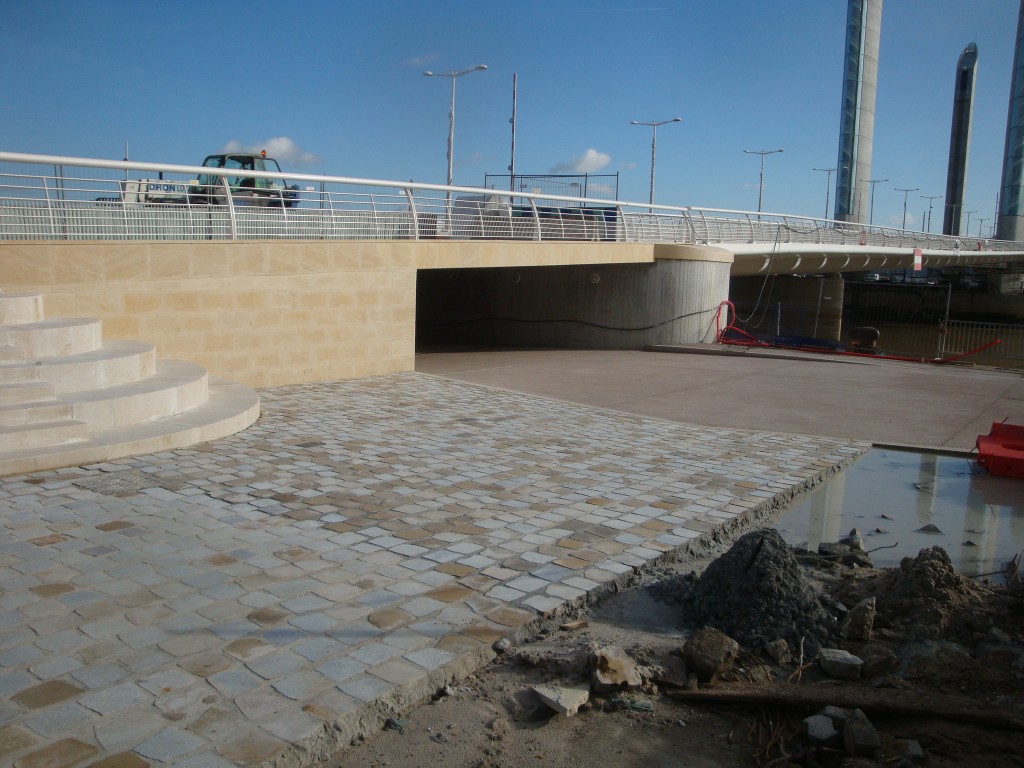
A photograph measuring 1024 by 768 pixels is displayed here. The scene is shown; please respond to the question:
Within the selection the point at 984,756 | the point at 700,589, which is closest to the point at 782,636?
the point at 700,589

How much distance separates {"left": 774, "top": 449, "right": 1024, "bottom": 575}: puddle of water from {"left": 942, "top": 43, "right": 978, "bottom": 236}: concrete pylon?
3006 inches

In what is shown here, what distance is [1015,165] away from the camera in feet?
226

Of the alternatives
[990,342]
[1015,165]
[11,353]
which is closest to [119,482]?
[11,353]

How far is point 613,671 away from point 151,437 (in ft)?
18.4

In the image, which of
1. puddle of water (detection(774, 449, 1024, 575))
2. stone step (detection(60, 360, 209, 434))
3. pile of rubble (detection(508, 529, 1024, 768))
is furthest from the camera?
stone step (detection(60, 360, 209, 434))

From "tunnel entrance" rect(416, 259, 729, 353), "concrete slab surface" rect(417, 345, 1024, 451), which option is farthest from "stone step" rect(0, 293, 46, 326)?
"tunnel entrance" rect(416, 259, 729, 353)

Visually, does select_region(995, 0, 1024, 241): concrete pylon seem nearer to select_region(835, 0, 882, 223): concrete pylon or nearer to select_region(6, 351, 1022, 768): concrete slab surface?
select_region(835, 0, 882, 223): concrete pylon

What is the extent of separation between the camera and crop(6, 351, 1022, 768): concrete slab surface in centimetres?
388

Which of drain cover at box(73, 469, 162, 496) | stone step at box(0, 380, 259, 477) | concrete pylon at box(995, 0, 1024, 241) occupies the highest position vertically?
concrete pylon at box(995, 0, 1024, 241)

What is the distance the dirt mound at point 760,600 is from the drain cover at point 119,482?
4.54 metres

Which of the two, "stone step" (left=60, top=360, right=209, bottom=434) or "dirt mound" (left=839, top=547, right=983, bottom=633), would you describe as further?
"stone step" (left=60, top=360, right=209, bottom=434)

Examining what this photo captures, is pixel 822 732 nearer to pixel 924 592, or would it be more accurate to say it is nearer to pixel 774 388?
pixel 924 592

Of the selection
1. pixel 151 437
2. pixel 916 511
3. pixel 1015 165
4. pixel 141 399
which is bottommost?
pixel 916 511

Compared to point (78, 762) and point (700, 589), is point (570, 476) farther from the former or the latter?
point (78, 762)
